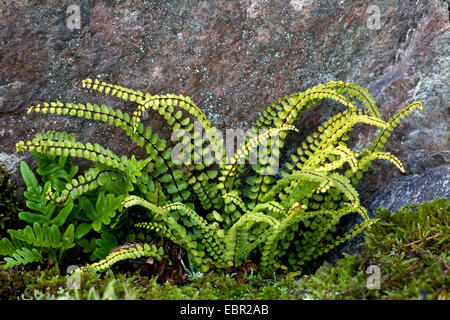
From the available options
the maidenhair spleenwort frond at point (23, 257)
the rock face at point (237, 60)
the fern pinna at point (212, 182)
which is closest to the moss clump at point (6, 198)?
the rock face at point (237, 60)

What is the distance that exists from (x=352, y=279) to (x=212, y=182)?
156 centimetres

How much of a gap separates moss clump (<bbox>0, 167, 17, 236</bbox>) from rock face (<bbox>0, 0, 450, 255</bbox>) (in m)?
0.07

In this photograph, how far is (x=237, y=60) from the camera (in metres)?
3.22

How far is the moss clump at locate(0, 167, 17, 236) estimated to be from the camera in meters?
3.08

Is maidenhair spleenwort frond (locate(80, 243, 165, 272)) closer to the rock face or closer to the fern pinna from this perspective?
the fern pinna

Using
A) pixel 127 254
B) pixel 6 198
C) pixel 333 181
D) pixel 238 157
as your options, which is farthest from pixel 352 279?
pixel 6 198

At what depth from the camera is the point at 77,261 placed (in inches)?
116

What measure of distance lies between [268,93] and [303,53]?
0.40 m

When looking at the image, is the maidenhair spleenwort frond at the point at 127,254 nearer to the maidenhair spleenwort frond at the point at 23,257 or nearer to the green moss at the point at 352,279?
the green moss at the point at 352,279

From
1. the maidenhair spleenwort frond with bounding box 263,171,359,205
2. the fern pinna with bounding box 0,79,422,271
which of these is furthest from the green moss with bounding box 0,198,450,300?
the maidenhair spleenwort frond with bounding box 263,171,359,205

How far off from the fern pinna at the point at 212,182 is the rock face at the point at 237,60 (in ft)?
0.57

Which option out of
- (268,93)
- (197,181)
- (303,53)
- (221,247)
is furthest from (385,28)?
(221,247)

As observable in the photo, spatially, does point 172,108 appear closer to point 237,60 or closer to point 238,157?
point 238,157
